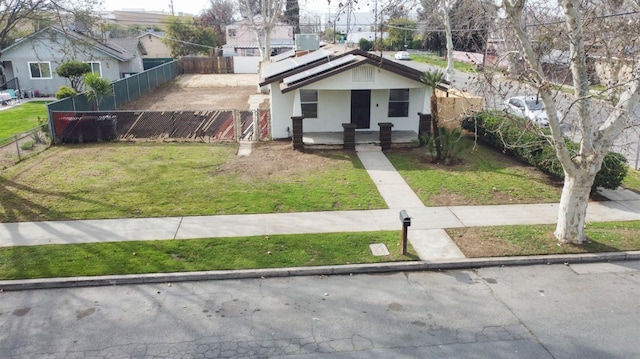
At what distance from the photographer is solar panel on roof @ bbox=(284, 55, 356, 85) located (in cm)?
1805

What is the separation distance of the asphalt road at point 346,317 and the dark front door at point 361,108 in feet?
38.0

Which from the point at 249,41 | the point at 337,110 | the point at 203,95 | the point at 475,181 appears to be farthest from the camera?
the point at 249,41

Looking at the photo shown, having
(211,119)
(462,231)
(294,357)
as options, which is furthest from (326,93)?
(294,357)

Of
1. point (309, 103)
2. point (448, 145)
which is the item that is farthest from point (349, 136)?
point (448, 145)

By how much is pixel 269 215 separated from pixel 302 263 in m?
2.68

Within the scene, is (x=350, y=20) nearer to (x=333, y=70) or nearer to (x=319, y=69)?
(x=333, y=70)

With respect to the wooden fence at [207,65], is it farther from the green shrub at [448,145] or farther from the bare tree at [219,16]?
the green shrub at [448,145]

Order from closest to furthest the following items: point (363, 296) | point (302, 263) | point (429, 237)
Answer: point (363, 296)
point (302, 263)
point (429, 237)

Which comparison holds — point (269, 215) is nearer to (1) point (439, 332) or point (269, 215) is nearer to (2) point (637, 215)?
(1) point (439, 332)

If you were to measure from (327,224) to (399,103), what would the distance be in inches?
403

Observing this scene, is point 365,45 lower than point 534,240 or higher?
higher

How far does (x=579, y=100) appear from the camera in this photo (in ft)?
28.6

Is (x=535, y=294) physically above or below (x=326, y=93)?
below

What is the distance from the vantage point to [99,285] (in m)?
8.66
